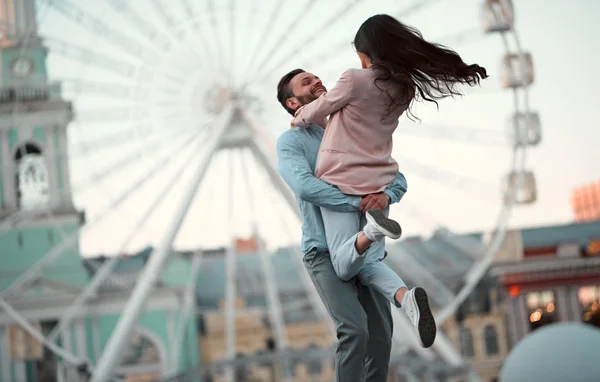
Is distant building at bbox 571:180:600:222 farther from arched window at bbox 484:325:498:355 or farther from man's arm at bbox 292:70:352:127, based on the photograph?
man's arm at bbox 292:70:352:127

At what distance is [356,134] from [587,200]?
306 feet

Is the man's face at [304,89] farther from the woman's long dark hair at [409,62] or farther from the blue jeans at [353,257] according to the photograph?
the blue jeans at [353,257]

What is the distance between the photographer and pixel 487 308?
4281 centimetres

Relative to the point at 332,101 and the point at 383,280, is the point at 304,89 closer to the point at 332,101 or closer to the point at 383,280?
the point at 332,101

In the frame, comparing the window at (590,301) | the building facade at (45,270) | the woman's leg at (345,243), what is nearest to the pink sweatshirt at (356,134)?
the woman's leg at (345,243)

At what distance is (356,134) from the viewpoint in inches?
161

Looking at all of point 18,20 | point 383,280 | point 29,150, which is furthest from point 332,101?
point 29,150

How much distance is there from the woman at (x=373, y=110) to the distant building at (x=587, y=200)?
291ft

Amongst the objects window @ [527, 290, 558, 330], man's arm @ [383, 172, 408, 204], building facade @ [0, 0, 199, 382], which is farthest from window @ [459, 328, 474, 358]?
man's arm @ [383, 172, 408, 204]

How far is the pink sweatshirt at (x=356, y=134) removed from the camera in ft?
13.4

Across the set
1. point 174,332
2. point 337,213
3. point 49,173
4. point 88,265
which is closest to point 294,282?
point 174,332

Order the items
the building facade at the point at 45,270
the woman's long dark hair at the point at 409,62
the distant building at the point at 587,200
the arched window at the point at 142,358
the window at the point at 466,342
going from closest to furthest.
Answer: the woman's long dark hair at the point at 409,62, the building facade at the point at 45,270, the arched window at the point at 142,358, the window at the point at 466,342, the distant building at the point at 587,200

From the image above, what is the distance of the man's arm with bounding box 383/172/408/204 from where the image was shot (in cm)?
413

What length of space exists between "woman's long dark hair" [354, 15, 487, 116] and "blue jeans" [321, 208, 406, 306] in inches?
16.5
